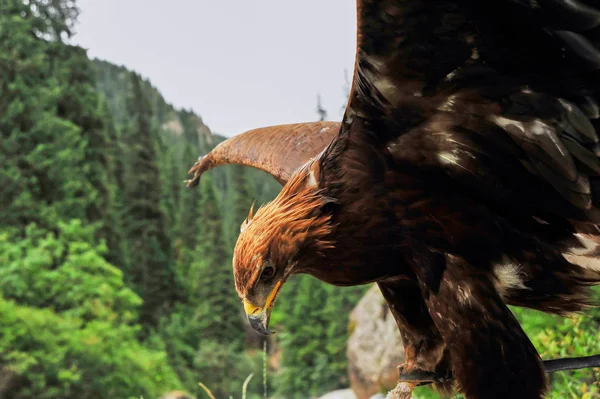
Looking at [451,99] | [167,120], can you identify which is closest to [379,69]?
[451,99]

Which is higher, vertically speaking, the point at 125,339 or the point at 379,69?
the point at 379,69

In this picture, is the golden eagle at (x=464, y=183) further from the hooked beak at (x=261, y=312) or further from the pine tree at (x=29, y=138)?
the pine tree at (x=29, y=138)

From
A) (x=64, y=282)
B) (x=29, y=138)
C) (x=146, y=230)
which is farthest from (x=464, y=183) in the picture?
(x=146, y=230)

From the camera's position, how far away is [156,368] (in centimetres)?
1669

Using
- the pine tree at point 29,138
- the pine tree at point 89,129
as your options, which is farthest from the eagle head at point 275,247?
the pine tree at point 89,129

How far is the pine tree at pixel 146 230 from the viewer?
94.0 feet

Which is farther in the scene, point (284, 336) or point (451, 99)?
point (284, 336)

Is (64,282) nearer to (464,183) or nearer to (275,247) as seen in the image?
(275,247)

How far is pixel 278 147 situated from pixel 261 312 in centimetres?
150

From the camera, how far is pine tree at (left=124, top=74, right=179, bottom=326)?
28.7 m

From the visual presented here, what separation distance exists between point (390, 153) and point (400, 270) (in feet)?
1.51

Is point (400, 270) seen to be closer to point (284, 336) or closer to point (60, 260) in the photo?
point (60, 260)

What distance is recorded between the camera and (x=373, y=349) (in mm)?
12969

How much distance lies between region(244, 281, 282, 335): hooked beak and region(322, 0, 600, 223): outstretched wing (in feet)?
2.18
